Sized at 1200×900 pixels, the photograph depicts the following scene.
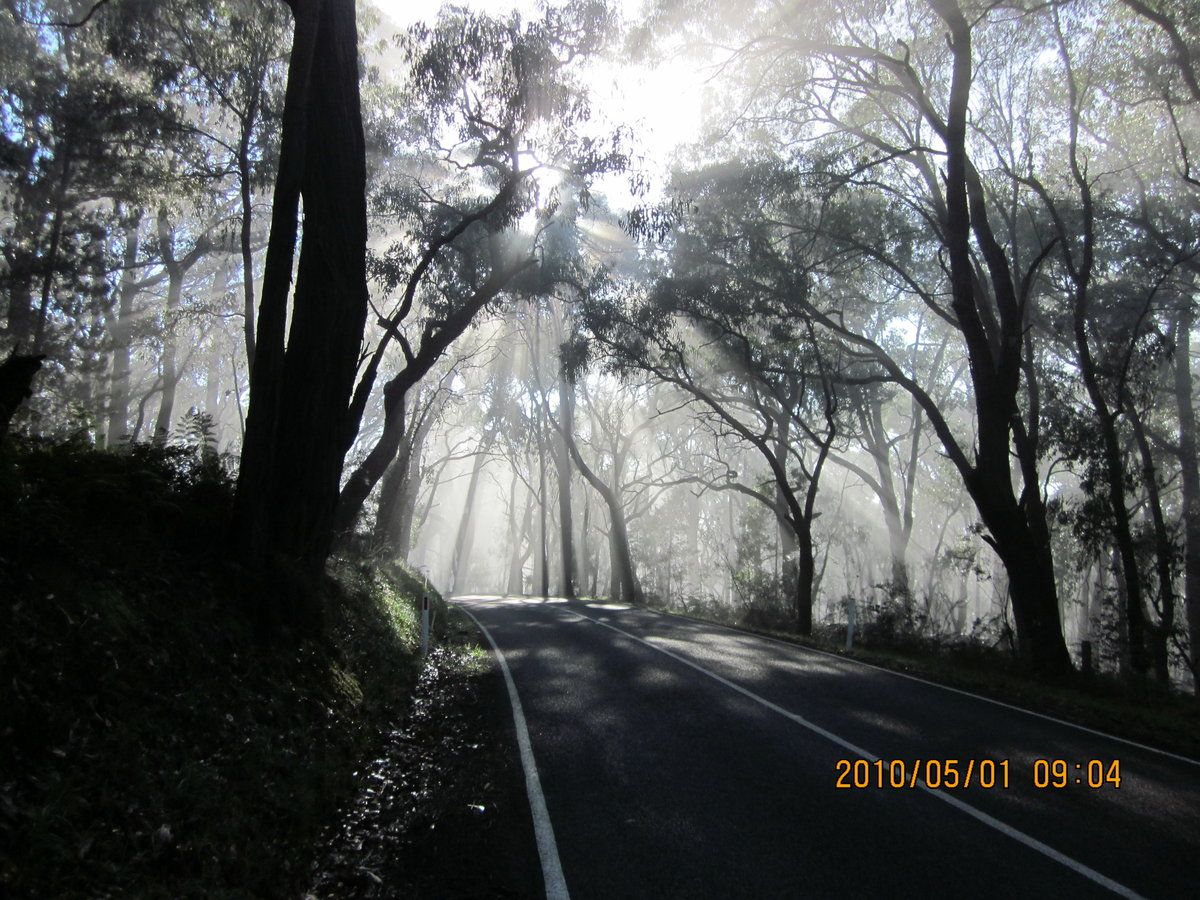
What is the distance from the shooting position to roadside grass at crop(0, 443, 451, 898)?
13.3 feet

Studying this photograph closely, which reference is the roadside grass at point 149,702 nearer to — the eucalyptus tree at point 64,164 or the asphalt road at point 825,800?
the asphalt road at point 825,800

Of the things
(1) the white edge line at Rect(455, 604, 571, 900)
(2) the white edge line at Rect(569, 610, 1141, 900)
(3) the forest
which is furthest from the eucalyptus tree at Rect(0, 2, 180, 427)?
(2) the white edge line at Rect(569, 610, 1141, 900)

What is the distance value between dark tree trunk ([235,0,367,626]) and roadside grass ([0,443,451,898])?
2.05ft

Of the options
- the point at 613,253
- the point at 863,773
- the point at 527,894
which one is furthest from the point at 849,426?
the point at 527,894

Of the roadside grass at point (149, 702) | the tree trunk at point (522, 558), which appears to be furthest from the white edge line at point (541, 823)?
the tree trunk at point (522, 558)

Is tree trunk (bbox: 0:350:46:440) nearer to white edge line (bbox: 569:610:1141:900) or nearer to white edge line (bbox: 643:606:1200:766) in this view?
white edge line (bbox: 569:610:1141:900)

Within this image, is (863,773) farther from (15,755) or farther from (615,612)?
(615,612)

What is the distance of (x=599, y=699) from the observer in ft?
31.8

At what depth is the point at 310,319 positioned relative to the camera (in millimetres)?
9148

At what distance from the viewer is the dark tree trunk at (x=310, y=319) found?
834 centimetres

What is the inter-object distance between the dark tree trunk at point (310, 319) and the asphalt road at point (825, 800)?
3.30 metres

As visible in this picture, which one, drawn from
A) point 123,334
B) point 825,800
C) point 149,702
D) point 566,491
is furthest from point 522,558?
point 149,702

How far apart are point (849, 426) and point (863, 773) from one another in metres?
24.4

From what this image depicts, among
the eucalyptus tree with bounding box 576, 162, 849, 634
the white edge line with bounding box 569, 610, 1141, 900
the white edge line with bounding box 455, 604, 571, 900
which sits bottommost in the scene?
the white edge line with bounding box 455, 604, 571, 900
